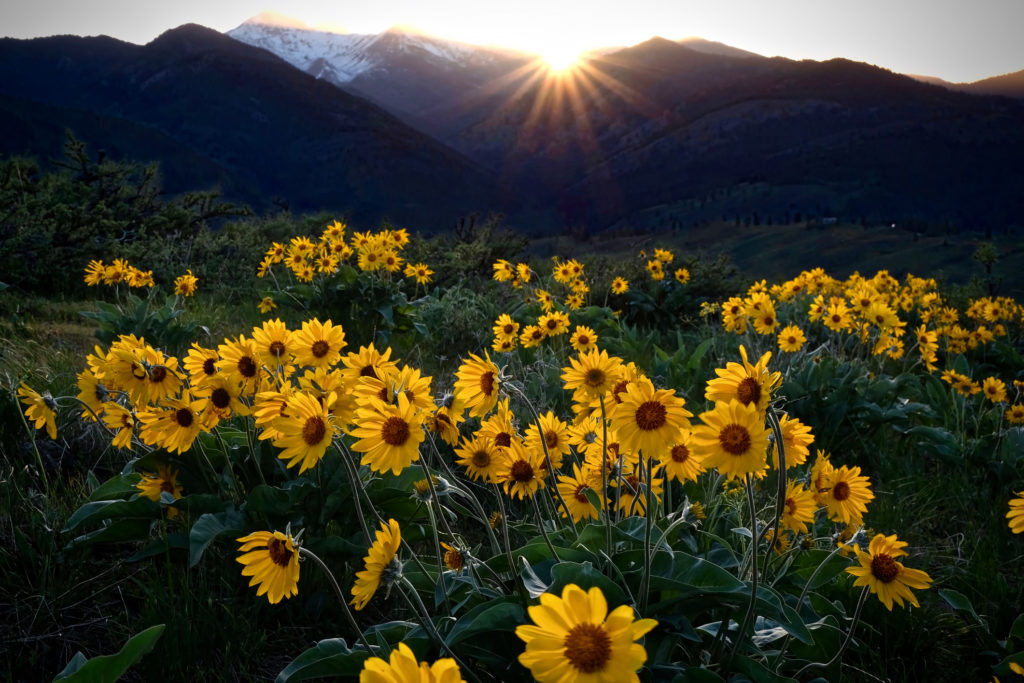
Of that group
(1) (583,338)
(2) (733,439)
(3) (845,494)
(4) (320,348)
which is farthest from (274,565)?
(1) (583,338)

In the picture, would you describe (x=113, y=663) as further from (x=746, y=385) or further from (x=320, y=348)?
(x=746, y=385)

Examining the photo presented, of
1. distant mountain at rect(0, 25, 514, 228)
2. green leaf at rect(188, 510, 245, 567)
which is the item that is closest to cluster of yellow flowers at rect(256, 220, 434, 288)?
green leaf at rect(188, 510, 245, 567)

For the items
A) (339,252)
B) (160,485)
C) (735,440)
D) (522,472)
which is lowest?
(160,485)

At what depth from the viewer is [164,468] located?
71.6 inches

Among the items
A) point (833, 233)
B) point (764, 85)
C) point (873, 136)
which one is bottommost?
point (833, 233)

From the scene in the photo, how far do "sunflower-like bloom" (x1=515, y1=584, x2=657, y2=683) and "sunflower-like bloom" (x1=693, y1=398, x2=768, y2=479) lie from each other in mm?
446

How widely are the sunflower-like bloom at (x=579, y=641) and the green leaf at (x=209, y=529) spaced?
110 cm

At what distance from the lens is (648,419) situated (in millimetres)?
1175

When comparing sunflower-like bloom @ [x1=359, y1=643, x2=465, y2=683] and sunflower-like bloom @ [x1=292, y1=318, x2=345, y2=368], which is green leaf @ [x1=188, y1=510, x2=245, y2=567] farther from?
sunflower-like bloom @ [x1=359, y1=643, x2=465, y2=683]

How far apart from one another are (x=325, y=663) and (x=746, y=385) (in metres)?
0.97

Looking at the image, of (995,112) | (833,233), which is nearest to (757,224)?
Result: (833,233)

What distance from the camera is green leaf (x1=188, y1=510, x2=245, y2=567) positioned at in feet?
4.95

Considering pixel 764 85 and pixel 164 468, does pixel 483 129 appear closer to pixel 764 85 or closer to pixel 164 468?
pixel 764 85

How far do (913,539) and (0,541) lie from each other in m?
3.39
